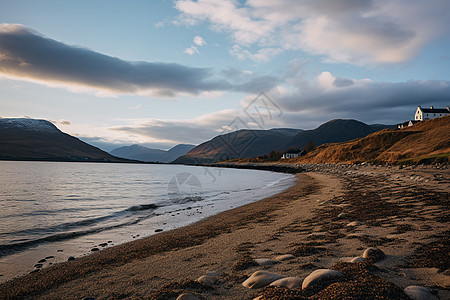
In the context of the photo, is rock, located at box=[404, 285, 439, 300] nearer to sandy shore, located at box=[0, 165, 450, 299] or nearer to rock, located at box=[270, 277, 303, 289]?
sandy shore, located at box=[0, 165, 450, 299]

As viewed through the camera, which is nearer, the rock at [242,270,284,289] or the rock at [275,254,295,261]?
the rock at [242,270,284,289]

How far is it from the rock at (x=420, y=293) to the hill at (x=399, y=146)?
194ft

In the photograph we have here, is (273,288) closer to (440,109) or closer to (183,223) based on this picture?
(183,223)

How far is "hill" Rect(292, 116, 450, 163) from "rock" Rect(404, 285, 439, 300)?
2323 inches

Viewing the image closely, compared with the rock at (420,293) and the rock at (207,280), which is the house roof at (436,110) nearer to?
the rock at (420,293)

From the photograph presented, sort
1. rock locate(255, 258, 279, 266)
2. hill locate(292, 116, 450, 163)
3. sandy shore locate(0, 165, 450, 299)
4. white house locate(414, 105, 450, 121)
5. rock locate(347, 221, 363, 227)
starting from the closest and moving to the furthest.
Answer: sandy shore locate(0, 165, 450, 299) < rock locate(255, 258, 279, 266) < rock locate(347, 221, 363, 227) < hill locate(292, 116, 450, 163) < white house locate(414, 105, 450, 121)

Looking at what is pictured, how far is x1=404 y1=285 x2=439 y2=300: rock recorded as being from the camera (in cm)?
328

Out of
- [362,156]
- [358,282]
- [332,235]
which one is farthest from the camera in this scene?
[362,156]

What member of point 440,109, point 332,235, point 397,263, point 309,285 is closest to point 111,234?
point 332,235

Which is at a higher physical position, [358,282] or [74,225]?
[358,282]

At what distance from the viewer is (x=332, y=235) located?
7762 millimetres

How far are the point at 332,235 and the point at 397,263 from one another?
9.67 feet

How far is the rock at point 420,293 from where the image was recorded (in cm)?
328

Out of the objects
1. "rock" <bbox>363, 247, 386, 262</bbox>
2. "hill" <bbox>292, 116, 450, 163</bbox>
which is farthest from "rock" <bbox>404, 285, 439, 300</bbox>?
"hill" <bbox>292, 116, 450, 163</bbox>
